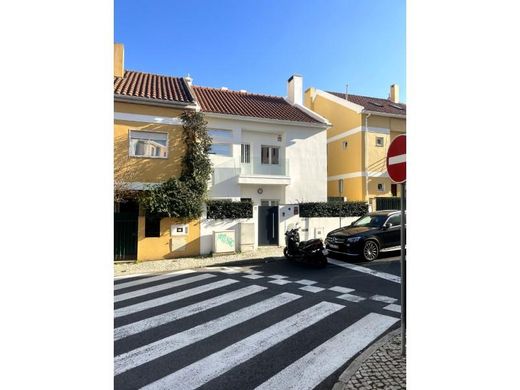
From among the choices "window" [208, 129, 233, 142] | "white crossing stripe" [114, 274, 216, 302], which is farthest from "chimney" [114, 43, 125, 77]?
"white crossing stripe" [114, 274, 216, 302]

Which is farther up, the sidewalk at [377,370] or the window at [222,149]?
the window at [222,149]

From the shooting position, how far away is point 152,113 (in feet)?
39.3

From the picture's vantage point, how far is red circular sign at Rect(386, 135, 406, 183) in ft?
10.5

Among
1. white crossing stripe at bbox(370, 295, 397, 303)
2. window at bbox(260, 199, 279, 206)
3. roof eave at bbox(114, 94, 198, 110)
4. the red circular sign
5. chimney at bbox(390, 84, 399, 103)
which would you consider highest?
chimney at bbox(390, 84, 399, 103)

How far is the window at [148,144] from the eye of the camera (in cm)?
1175

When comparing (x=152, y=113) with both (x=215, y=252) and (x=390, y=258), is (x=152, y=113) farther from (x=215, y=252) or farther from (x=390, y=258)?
(x=390, y=258)

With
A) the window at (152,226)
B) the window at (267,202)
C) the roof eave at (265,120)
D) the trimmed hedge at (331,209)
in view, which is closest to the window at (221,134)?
the roof eave at (265,120)

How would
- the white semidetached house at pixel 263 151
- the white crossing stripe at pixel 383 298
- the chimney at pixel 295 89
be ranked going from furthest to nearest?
the chimney at pixel 295 89 → the white semidetached house at pixel 263 151 → the white crossing stripe at pixel 383 298

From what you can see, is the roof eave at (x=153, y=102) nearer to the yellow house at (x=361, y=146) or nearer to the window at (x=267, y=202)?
the window at (x=267, y=202)

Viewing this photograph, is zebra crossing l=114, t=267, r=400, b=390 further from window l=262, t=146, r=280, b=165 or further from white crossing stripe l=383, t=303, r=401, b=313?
window l=262, t=146, r=280, b=165

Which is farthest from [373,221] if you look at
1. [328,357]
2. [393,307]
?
[328,357]

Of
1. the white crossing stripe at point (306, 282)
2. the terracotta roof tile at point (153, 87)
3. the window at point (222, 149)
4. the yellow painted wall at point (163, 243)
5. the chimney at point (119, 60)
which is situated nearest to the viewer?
the white crossing stripe at point (306, 282)

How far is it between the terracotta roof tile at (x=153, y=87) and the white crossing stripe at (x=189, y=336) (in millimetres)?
9568

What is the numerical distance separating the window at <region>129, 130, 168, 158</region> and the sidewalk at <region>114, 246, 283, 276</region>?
167 inches
